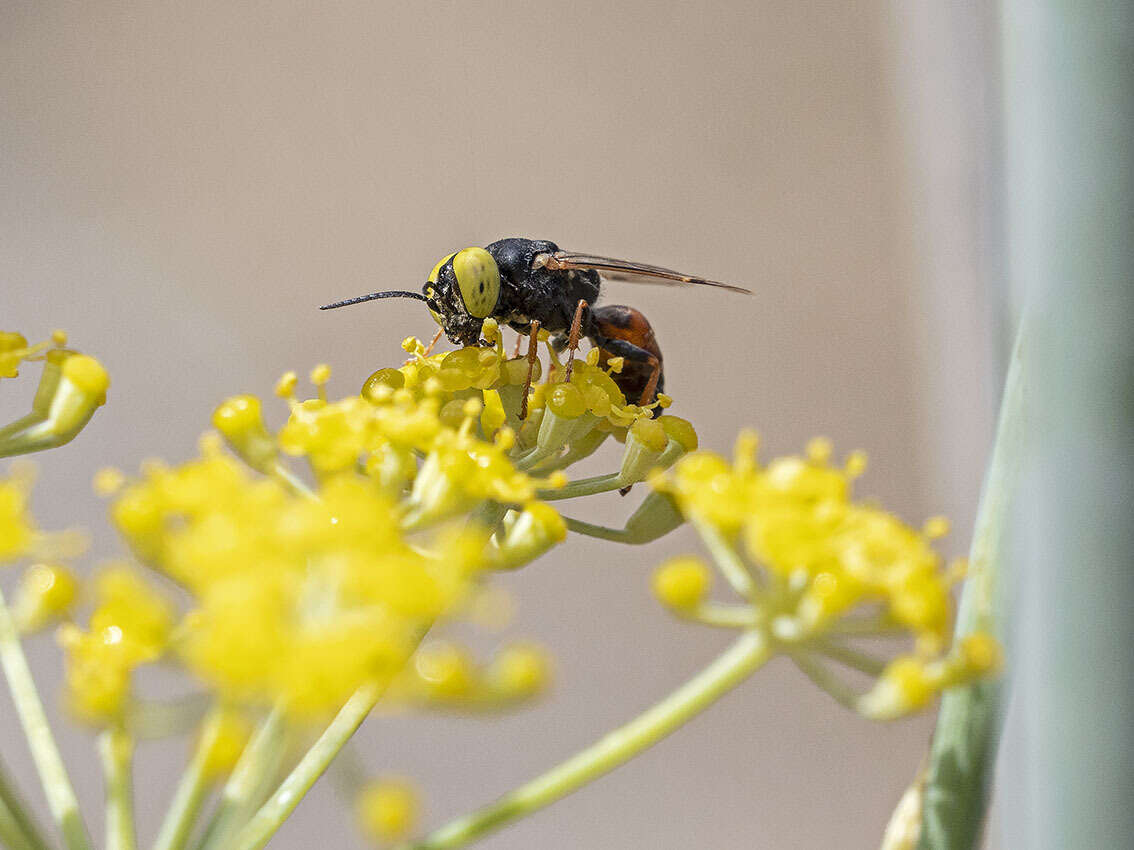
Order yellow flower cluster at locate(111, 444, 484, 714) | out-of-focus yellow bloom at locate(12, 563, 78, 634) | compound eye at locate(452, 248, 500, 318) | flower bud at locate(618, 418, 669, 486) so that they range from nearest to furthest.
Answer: yellow flower cluster at locate(111, 444, 484, 714) → out-of-focus yellow bloom at locate(12, 563, 78, 634) → flower bud at locate(618, 418, 669, 486) → compound eye at locate(452, 248, 500, 318)

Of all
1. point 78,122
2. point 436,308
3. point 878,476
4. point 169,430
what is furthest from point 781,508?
point 878,476

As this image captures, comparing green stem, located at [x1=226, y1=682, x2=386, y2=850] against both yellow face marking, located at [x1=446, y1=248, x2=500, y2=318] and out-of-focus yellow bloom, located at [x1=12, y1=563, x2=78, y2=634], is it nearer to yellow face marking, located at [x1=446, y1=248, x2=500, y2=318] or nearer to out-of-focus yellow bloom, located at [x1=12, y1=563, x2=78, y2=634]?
out-of-focus yellow bloom, located at [x1=12, y1=563, x2=78, y2=634]

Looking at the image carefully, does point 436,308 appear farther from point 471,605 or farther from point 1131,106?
point 1131,106

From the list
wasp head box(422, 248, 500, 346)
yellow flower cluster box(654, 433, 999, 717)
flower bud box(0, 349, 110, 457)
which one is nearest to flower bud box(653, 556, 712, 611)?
yellow flower cluster box(654, 433, 999, 717)

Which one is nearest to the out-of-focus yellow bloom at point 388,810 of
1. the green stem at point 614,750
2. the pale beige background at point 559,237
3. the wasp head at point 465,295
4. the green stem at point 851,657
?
the green stem at point 614,750

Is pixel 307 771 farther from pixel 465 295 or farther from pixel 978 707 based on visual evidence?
pixel 465 295
